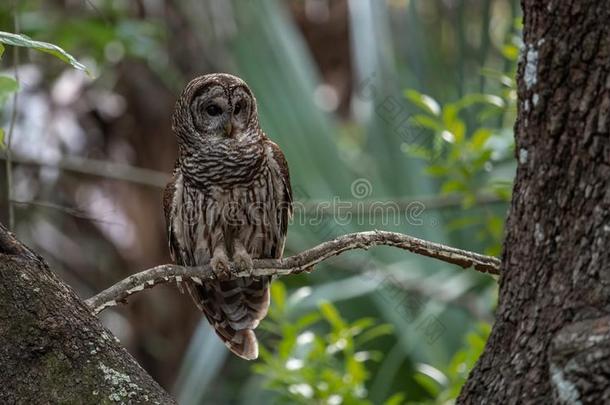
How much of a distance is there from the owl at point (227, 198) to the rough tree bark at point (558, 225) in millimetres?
1868

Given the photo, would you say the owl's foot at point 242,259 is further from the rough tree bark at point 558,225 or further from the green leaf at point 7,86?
the rough tree bark at point 558,225

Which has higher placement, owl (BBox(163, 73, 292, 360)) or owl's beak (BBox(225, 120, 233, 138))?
owl's beak (BBox(225, 120, 233, 138))

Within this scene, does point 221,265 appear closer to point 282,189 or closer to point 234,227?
point 234,227

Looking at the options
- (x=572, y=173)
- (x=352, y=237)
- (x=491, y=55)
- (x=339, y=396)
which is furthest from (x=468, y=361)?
(x=491, y=55)

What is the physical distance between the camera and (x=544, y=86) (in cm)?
196

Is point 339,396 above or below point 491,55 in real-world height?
below

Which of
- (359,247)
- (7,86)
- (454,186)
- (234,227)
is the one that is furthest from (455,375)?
(7,86)

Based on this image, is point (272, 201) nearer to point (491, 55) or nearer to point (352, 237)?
point (352, 237)

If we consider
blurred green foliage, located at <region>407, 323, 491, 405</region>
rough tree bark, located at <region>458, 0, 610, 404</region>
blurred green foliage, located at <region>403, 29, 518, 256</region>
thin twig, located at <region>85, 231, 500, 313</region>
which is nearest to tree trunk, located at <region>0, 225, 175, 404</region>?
thin twig, located at <region>85, 231, 500, 313</region>

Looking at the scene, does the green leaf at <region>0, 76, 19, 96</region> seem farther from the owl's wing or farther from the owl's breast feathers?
the owl's wing

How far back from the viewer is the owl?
3.82m

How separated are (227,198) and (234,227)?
0.14 metres

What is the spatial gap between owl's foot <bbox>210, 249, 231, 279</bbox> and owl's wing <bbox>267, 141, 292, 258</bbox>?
0.36 meters

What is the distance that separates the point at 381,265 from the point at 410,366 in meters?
0.55
